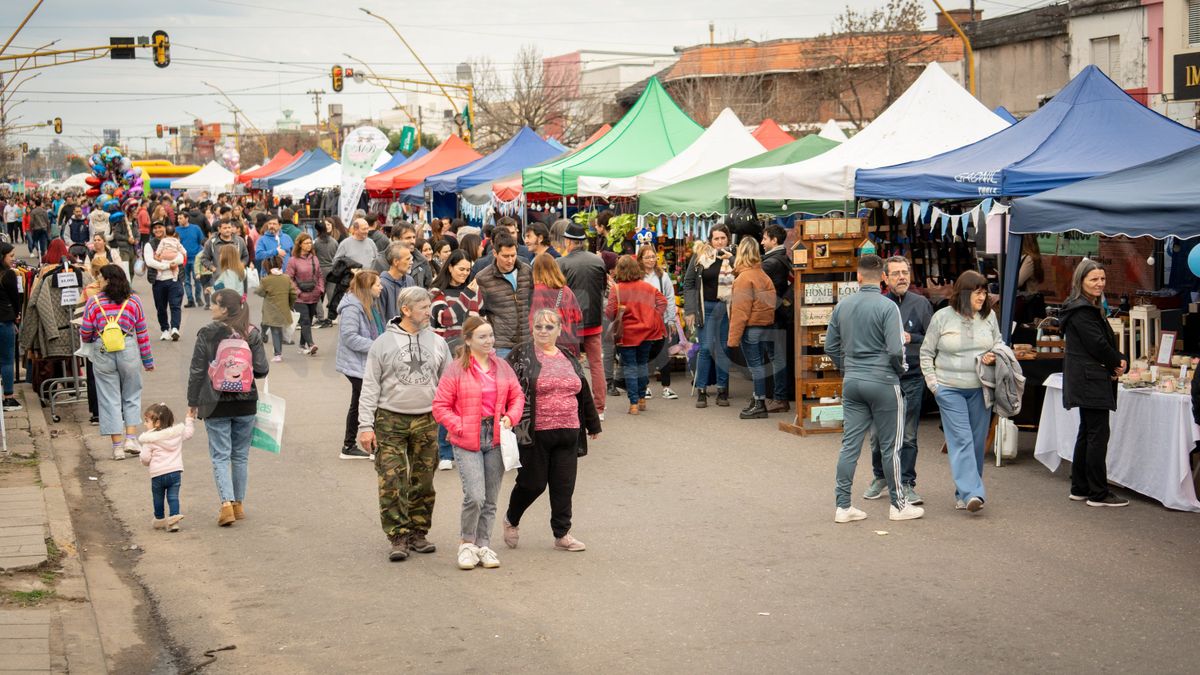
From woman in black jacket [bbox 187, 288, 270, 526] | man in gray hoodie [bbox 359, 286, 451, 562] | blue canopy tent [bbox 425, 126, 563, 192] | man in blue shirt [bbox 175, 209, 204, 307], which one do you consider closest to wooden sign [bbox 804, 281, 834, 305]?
man in gray hoodie [bbox 359, 286, 451, 562]

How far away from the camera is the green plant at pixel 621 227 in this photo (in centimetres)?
1719

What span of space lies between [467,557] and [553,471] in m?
0.76

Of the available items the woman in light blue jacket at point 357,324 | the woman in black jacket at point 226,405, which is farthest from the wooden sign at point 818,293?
the woman in black jacket at point 226,405

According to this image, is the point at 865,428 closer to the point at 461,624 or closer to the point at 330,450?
the point at 461,624

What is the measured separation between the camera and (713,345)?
1374 cm

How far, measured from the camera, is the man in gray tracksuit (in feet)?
28.0

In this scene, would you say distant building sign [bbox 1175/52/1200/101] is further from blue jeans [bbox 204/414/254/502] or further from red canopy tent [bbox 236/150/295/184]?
red canopy tent [bbox 236/150/295/184]

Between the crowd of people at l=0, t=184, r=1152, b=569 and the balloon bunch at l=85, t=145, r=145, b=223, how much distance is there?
1860 centimetres

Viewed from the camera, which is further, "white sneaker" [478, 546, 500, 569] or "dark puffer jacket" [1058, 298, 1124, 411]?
"dark puffer jacket" [1058, 298, 1124, 411]

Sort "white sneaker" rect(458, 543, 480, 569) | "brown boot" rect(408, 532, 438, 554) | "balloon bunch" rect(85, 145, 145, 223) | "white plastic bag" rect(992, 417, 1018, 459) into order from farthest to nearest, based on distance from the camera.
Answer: "balloon bunch" rect(85, 145, 145, 223) → "white plastic bag" rect(992, 417, 1018, 459) → "brown boot" rect(408, 532, 438, 554) → "white sneaker" rect(458, 543, 480, 569)

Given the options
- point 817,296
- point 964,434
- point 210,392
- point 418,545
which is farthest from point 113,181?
point 964,434

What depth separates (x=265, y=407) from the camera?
29.8 feet

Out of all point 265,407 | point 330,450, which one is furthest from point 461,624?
point 330,450

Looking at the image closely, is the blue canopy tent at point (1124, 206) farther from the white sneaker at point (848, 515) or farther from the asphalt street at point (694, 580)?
the white sneaker at point (848, 515)
